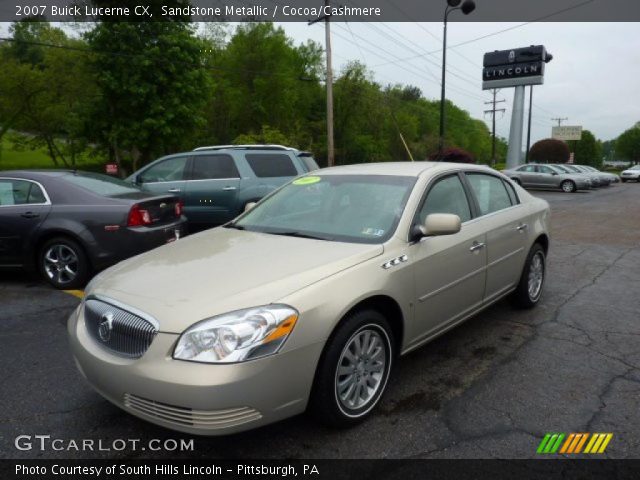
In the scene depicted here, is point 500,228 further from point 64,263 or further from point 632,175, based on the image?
point 632,175

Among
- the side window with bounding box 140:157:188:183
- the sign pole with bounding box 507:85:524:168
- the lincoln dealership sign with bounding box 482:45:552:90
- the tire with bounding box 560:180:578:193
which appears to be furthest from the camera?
the sign pole with bounding box 507:85:524:168

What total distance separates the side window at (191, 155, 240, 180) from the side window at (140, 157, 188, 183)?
11.5 inches

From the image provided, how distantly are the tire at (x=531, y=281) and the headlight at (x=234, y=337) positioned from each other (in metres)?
3.26

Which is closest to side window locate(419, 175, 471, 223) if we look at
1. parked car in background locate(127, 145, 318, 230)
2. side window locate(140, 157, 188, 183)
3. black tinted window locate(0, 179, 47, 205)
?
black tinted window locate(0, 179, 47, 205)

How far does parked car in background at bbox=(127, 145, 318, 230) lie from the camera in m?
8.80

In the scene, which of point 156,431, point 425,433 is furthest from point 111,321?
point 425,433

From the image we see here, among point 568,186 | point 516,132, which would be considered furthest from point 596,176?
point 516,132

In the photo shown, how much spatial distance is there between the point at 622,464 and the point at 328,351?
1646 mm

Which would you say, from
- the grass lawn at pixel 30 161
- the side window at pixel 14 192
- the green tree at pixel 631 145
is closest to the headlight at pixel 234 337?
the side window at pixel 14 192

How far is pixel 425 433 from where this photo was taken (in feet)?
9.36

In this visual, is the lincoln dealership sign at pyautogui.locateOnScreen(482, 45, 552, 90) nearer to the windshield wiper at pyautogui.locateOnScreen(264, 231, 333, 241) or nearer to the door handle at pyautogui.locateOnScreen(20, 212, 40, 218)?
the door handle at pyautogui.locateOnScreen(20, 212, 40, 218)

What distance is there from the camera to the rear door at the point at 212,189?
28.9ft

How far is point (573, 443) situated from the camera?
9.07 ft

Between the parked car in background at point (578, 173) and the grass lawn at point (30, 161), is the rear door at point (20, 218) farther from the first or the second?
the grass lawn at point (30, 161)
